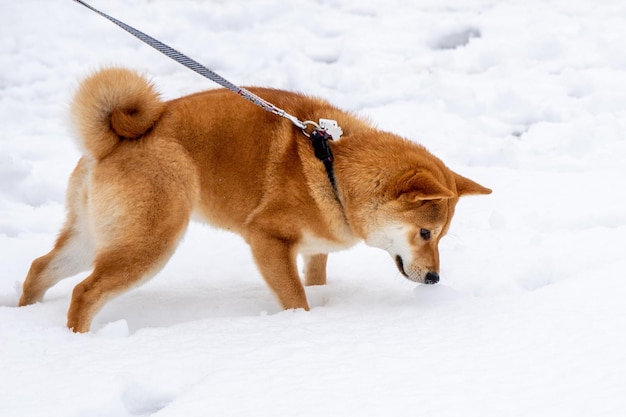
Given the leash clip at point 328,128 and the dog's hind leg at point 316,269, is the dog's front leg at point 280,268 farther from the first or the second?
the leash clip at point 328,128

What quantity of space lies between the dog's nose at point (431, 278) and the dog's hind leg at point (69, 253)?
158 centimetres

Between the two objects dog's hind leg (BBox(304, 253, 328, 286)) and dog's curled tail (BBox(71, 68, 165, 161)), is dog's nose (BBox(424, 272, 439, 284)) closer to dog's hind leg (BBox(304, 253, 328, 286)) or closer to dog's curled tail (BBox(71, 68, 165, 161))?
dog's hind leg (BBox(304, 253, 328, 286))

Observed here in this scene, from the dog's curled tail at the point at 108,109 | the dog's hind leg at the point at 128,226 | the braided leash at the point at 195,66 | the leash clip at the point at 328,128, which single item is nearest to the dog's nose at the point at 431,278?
the leash clip at the point at 328,128

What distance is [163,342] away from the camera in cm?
212

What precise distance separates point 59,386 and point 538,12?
7008 mm

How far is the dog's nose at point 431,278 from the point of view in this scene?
9.17 feet

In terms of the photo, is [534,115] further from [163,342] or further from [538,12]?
[163,342]

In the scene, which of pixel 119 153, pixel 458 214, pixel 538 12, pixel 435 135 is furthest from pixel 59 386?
pixel 538 12

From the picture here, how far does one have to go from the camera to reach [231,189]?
9.60 feet

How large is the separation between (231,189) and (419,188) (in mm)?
881

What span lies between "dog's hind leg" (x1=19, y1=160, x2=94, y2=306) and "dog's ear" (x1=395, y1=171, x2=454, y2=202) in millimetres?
1449

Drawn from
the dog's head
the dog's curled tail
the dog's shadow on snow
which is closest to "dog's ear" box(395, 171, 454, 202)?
the dog's head

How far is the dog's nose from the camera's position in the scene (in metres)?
2.79

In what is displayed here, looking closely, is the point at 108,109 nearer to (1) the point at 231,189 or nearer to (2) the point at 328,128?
(1) the point at 231,189
